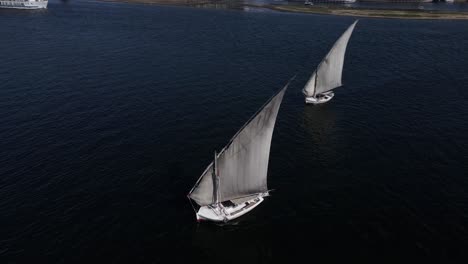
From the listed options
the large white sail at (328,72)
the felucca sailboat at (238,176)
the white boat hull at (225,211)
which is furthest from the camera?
the large white sail at (328,72)

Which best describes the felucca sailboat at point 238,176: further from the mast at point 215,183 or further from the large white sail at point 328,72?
the large white sail at point 328,72

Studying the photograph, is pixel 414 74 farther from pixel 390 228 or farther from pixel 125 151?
pixel 125 151

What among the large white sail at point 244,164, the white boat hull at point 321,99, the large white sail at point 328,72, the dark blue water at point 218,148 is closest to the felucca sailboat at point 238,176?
the large white sail at point 244,164

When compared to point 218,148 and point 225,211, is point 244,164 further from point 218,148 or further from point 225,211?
point 218,148

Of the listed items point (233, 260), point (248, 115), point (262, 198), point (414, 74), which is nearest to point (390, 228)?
point (262, 198)

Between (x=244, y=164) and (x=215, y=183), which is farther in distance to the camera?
(x=244, y=164)

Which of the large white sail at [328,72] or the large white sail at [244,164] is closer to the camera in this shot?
the large white sail at [244,164]

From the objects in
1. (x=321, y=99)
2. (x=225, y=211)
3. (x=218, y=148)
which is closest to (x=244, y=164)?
(x=225, y=211)
